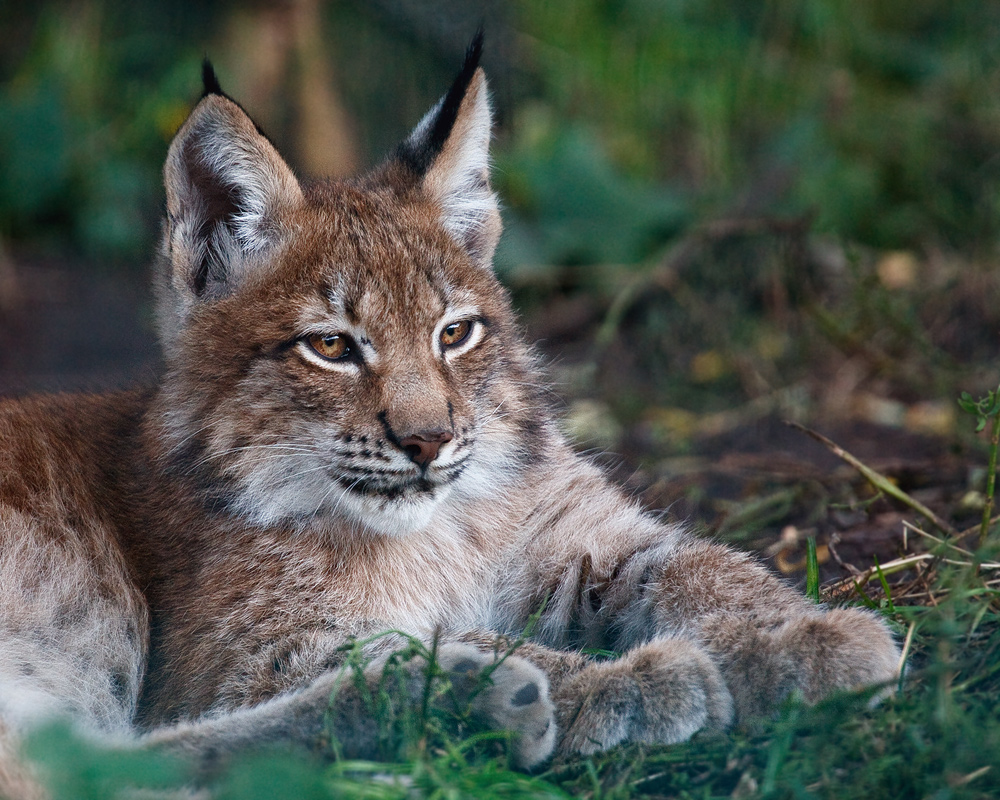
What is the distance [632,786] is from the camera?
274 centimetres

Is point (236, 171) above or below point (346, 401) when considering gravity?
above

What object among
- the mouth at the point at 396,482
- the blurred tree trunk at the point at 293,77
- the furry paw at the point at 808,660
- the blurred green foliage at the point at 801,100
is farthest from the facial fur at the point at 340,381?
the blurred tree trunk at the point at 293,77

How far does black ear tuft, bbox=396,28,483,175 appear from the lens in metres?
3.83

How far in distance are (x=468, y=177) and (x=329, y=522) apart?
4.72ft

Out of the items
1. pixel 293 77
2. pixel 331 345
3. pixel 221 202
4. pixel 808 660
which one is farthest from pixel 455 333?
pixel 293 77

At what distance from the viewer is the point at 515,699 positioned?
2.88 m

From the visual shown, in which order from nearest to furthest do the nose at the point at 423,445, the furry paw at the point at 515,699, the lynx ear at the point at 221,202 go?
the furry paw at the point at 515,699
the nose at the point at 423,445
the lynx ear at the point at 221,202

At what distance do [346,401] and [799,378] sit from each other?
4570 millimetres

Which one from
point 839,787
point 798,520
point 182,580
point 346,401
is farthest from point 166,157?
point 798,520

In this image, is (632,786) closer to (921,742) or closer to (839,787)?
(839,787)

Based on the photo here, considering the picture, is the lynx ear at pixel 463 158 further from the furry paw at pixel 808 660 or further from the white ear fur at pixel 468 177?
the furry paw at pixel 808 660

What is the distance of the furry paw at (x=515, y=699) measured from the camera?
113 inches

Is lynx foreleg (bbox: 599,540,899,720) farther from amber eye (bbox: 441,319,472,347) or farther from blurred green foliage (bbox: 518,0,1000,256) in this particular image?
blurred green foliage (bbox: 518,0,1000,256)

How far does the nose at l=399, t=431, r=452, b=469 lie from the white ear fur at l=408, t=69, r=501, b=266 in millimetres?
1064
